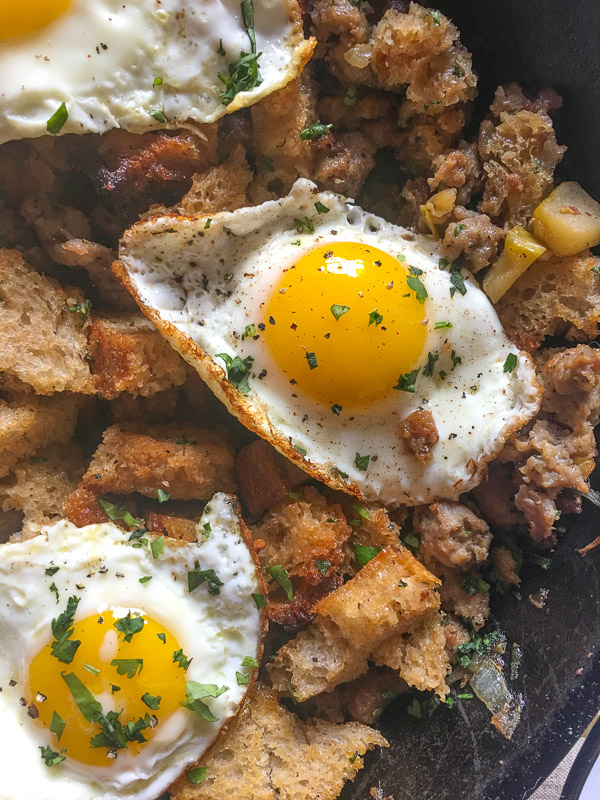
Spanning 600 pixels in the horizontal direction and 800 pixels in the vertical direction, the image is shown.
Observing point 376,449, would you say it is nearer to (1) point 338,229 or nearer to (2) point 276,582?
(2) point 276,582

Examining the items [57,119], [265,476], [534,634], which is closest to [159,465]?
[265,476]

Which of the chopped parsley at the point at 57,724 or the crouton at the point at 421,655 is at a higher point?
the crouton at the point at 421,655

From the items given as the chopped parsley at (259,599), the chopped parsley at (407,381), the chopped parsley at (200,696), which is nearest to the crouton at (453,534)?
the chopped parsley at (407,381)

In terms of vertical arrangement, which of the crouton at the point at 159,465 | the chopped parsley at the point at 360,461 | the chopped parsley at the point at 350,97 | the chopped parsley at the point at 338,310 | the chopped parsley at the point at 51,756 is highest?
Result: the chopped parsley at the point at 350,97

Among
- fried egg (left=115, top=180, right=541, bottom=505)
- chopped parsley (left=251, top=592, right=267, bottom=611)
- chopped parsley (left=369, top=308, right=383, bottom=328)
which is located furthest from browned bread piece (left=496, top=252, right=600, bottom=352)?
chopped parsley (left=251, top=592, right=267, bottom=611)

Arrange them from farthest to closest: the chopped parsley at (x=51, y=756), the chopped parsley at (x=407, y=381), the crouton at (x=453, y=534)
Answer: the crouton at (x=453, y=534)
the chopped parsley at (x=407, y=381)
the chopped parsley at (x=51, y=756)

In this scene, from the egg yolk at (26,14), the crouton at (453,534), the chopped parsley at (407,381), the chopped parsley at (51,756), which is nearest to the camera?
the egg yolk at (26,14)

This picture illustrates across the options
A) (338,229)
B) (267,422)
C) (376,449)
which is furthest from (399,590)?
(338,229)

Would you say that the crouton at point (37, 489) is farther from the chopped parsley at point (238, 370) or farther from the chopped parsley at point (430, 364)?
the chopped parsley at point (430, 364)
